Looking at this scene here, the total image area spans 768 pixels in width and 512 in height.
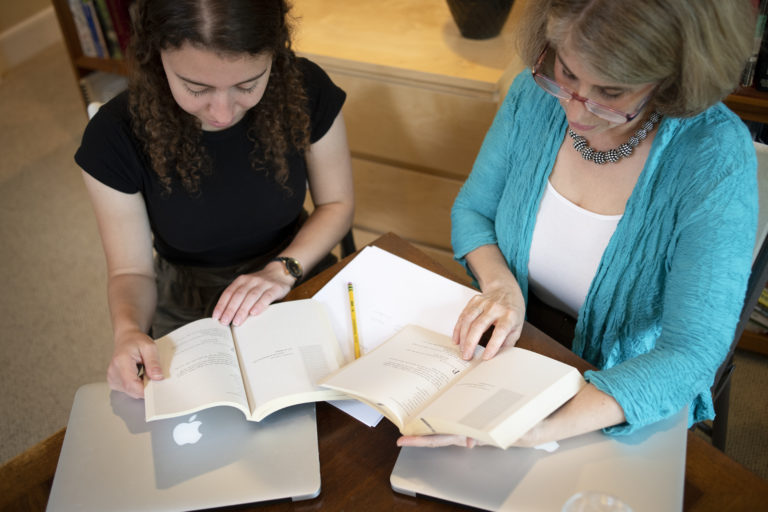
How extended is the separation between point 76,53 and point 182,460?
250 cm

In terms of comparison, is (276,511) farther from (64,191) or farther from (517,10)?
(64,191)

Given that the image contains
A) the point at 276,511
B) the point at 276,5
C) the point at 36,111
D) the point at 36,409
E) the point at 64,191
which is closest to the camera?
the point at 276,511

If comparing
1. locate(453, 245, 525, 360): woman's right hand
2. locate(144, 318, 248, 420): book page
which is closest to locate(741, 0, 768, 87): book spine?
locate(453, 245, 525, 360): woman's right hand

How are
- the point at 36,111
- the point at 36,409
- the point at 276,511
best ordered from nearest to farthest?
the point at 276,511, the point at 36,409, the point at 36,111

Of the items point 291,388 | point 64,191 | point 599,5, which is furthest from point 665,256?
point 64,191

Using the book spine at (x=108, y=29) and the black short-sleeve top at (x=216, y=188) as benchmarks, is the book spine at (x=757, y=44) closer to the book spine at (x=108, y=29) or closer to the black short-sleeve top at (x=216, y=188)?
the black short-sleeve top at (x=216, y=188)

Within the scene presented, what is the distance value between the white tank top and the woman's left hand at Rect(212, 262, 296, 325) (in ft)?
1.64

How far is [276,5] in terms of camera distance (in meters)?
1.19

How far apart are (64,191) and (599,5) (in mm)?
2556

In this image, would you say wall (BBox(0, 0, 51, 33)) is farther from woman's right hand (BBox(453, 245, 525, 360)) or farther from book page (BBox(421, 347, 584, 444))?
book page (BBox(421, 347, 584, 444))

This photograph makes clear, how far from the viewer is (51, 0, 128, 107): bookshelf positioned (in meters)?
2.77

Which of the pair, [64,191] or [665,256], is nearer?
[665,256]

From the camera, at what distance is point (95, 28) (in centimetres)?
281

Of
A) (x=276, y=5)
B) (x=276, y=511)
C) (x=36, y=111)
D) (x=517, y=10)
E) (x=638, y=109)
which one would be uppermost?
(x=276, y=5)
